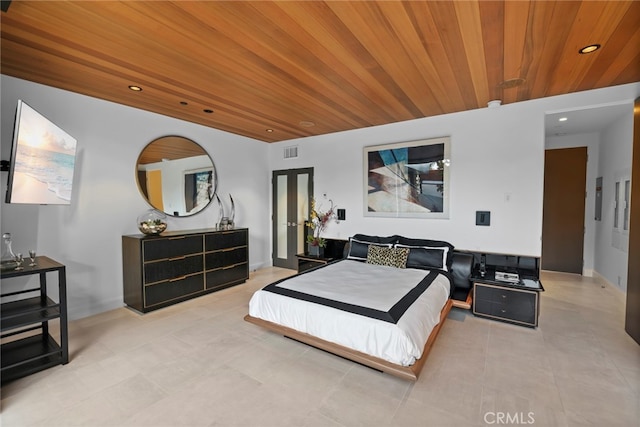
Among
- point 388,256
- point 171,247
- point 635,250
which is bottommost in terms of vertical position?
point 388,256

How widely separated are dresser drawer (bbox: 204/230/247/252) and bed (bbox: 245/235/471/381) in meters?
1.75

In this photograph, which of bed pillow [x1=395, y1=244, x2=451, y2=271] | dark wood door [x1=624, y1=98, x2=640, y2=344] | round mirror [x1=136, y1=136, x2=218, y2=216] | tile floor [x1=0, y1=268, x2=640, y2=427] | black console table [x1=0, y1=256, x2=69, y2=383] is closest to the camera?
tile floor [x1=0, y1=268, x2=640, y2=427]

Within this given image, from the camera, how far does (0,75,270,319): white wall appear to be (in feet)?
10.3

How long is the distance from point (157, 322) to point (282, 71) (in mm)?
3233

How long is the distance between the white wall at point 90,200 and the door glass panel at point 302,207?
2.33 m

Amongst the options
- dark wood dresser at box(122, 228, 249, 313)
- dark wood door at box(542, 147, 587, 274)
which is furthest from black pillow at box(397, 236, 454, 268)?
dark wood door at box(542, 147, 587, 274)

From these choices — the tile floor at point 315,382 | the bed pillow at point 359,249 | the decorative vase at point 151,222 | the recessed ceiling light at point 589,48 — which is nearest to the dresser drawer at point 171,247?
the decorative vase at point 151,222

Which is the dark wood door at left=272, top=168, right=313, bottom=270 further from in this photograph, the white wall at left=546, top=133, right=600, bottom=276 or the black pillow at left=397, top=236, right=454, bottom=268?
the white wall at left=546, top=133, right=600, bottom=276

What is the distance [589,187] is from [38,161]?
808cm

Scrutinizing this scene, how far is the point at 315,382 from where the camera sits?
2.31 m

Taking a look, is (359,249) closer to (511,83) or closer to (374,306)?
(374,306)

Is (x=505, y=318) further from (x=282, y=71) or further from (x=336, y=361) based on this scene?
(x=282, y=71)

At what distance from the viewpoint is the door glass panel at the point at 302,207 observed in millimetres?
5902

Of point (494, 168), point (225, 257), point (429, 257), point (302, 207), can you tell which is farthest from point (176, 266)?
point (494, 168)
